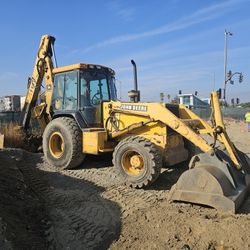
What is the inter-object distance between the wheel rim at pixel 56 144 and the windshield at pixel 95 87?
109cm

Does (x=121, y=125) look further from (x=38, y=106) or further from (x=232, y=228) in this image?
(x=232, y=228)

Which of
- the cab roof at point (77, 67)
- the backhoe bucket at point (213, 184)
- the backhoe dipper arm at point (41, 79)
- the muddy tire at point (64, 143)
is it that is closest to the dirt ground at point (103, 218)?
the backhoe bucket at point (213, 184)

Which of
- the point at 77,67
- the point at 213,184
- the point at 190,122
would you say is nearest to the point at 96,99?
the point at 77,67

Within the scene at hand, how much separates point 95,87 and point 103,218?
4246mm

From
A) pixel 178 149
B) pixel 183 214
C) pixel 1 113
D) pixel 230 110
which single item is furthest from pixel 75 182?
pixel 230 110

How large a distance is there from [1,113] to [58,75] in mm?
7127

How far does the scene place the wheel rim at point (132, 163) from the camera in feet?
25.3

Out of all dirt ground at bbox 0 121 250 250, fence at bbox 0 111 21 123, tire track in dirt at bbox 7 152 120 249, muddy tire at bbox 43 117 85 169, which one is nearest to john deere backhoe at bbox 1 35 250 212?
muddy tire at bbox 43 117 85 169

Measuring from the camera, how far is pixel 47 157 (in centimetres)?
952

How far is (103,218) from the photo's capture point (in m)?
5.99

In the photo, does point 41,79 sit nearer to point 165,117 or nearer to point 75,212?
point 165,117

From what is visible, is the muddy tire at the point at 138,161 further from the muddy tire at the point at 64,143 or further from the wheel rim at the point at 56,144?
the wheel rim at the point at 56,144

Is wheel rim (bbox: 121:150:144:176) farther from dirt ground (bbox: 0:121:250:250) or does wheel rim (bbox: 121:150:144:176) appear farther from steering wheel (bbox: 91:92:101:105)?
steering wheel (bbox: 91:92:101:105)

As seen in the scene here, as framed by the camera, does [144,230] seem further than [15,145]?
No
